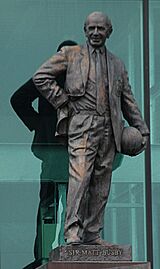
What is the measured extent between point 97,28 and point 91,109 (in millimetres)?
726

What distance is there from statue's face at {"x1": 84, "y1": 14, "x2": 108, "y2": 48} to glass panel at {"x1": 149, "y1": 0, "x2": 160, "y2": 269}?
8.46 ft

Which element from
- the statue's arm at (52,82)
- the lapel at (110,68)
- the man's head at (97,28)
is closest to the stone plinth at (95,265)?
the statue's arm at (52,82)

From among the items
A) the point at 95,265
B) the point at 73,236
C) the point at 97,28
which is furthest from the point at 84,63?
the point at 95,265

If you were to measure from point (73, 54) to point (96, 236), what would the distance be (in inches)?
64.9

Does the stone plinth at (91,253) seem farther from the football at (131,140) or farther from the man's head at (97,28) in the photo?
the man's head at (97,28)

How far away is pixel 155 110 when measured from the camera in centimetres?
1672

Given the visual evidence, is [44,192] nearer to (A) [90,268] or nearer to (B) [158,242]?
(B) [158,242]

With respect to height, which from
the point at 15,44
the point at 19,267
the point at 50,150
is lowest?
A: the point at 19,267

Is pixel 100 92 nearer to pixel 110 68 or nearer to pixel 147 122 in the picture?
pixel 110 68

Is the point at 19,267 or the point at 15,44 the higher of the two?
the point at 15,44

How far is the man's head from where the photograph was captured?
46.5 ft

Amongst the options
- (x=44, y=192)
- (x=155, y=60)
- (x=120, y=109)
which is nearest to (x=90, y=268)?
(x=120, y=109)

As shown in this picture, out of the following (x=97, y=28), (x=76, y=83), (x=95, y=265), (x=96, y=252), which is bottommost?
(x=95, y=265)

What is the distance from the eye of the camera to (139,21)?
16812mm
